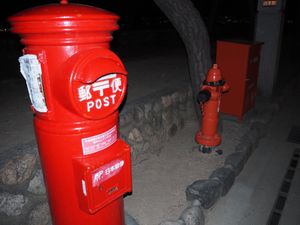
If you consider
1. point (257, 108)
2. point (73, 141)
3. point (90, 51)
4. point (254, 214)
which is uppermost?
point (90, 51)

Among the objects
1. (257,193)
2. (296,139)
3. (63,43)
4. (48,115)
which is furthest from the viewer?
(296,139)

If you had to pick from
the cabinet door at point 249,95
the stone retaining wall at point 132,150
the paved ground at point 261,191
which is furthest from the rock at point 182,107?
the paved ground at point 261,191

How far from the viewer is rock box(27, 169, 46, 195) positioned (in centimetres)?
227

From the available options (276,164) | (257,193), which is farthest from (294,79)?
(257,193)

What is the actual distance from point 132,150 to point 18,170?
5.29 ft

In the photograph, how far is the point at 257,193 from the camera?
130 inches

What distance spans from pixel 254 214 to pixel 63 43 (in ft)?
8.74

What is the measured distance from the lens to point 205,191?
2908 mm

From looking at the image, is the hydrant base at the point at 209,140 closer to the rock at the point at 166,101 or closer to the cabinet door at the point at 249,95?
the rock at the point at 166,101

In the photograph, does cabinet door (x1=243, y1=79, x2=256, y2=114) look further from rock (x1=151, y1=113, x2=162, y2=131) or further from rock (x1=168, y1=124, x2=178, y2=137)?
rock (x1=151, y1=113, x2=162, y2=131)

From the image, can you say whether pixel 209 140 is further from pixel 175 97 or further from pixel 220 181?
pixel 175 97

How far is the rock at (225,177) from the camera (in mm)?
3172

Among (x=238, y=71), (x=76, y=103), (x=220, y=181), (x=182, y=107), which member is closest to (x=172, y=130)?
(x=182, y=107)

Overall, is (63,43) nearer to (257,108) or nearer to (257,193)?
(257,193)
